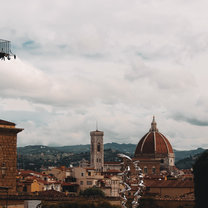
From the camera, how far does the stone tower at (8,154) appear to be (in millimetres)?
27625

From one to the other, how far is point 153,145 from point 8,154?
9132cm

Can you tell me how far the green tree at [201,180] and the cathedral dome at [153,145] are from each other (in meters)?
105

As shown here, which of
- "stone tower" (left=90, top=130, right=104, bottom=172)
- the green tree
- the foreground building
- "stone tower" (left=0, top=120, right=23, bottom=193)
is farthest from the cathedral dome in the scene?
the green tree

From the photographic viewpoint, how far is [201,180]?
12375 mm

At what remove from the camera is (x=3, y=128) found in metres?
27.7

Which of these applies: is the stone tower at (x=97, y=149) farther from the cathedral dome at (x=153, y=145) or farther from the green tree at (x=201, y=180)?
the green tree at (x=201, y=180)

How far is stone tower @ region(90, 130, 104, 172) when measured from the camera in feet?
486

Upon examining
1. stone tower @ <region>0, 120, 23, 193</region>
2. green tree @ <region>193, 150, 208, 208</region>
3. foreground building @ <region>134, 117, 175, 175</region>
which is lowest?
green tree @ <region>193, 150, 208, 208</region>

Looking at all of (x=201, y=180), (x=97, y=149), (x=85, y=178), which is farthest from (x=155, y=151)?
(x=201, y=180)

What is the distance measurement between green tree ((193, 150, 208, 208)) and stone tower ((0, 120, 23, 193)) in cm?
1688

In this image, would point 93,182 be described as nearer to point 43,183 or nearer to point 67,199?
point 43,183

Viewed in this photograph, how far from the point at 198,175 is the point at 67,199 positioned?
71.1 feet

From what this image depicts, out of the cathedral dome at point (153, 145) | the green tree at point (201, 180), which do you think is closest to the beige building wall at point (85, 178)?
the cathedral dome at point (153, 145)

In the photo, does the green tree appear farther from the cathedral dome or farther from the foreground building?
the cathedral dome
